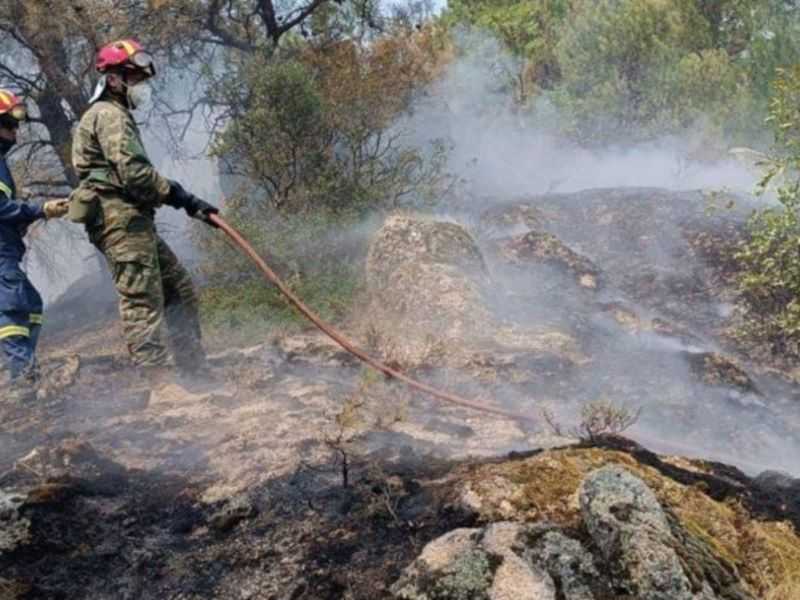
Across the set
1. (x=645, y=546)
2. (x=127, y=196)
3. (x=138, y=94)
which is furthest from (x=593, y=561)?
(x=138, y=94)

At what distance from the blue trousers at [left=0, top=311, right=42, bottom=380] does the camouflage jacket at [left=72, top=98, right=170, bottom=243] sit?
39.5 inches

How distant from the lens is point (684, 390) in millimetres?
5375

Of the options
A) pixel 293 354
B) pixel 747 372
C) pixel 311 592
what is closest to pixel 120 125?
pixel 293 354

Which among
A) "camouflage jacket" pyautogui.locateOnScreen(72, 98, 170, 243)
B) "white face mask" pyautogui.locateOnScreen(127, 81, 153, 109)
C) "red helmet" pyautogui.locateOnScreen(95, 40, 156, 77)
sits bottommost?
"camouflage jacket" pyautogui.locateOnScreen(72, 98, 170, 243)

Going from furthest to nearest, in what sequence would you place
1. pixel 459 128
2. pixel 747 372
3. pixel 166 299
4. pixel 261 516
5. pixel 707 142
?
pixel 459 128 → pixel 707 142 → pixel 747 372 → pixel 166 299 → pixel 261 516

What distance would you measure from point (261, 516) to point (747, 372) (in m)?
4.83

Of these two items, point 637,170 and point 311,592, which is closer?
point 311,592

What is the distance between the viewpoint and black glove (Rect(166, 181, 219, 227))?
15.2 feet

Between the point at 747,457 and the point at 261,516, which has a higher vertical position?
the point at 261,516

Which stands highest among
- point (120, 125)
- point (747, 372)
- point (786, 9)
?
point (786, 9)

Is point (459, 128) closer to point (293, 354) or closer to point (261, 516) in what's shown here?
point (293, 354)

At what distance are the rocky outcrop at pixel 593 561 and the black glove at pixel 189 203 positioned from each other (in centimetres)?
295

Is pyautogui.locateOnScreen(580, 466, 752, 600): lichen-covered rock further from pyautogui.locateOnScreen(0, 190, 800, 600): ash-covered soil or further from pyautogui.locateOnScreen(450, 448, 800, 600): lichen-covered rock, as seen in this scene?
pyautogui.locateOnScreen(0, 190, 800, 600): ash-covered soil

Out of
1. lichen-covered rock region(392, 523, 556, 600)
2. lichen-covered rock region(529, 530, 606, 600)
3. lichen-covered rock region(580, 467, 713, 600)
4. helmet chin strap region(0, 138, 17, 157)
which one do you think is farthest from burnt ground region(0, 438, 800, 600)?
helmet chin strap region(0, 138, 17, 157)
